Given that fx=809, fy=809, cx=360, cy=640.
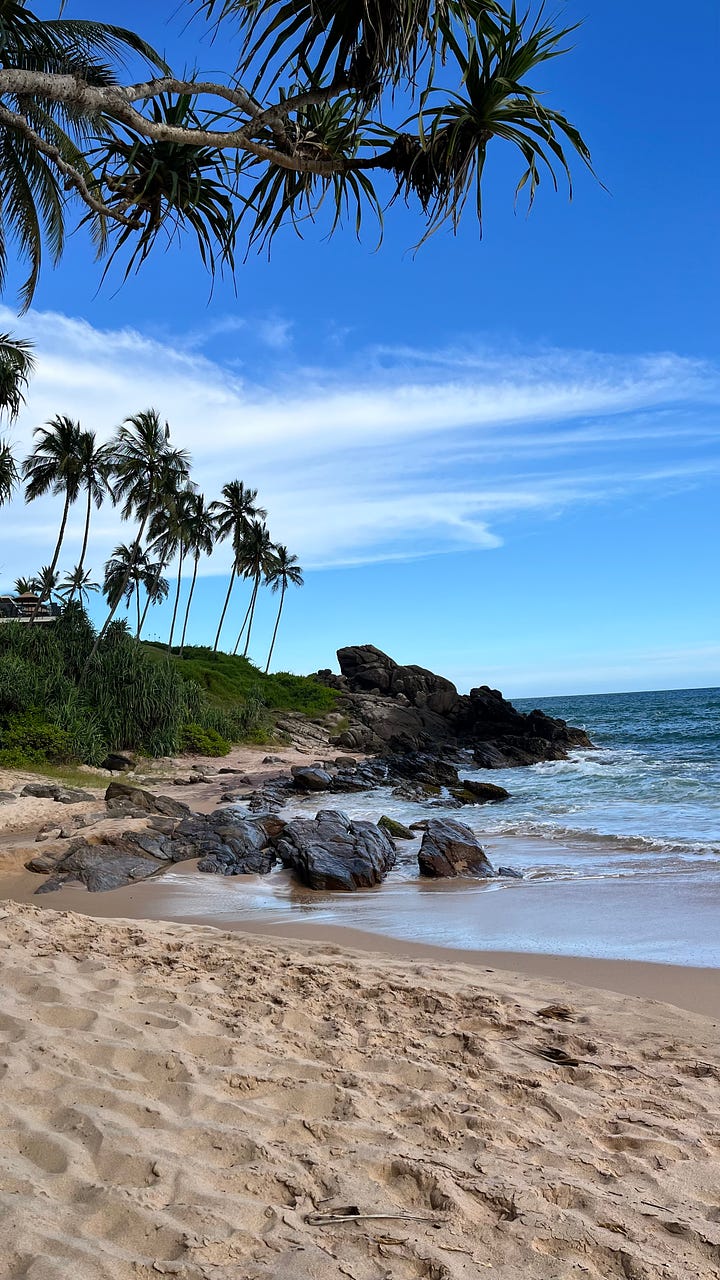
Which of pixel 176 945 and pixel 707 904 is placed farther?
pixel 707 904

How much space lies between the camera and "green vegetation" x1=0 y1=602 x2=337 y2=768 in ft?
70.1

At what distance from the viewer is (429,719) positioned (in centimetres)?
4472

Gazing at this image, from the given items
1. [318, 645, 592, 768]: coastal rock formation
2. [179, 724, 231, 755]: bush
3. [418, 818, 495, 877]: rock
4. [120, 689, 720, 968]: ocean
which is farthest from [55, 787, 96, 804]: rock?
[318, 645, 592, 768]: coastal rock formation

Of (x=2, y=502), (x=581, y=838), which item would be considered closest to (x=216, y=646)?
(x=2, y=502)

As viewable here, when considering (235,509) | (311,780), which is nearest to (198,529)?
(235,509)

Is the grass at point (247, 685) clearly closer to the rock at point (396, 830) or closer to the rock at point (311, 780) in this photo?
the rock at point (311, 780)

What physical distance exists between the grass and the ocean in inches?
852

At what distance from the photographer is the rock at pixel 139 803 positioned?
13.5 m

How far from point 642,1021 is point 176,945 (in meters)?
3.24

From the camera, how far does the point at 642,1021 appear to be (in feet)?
15.8

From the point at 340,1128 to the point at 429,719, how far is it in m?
41.8

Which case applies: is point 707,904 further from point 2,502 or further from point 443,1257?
point 2,502

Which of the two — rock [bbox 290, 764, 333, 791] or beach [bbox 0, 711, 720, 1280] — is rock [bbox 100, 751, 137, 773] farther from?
beach [bbox 0, 711, 720, 1280]

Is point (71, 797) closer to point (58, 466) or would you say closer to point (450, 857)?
point (450, 857)
